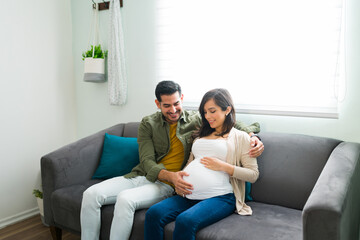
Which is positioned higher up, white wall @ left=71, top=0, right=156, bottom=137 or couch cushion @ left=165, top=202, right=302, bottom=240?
white wall @ left=71, top=0, right=156, bottom=137

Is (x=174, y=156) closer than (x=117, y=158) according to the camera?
Yes

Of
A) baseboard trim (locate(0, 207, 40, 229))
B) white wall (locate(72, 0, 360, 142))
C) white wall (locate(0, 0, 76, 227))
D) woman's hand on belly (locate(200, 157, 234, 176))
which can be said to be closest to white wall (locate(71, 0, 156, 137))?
white wall (locate(72, 0, 360, 142))

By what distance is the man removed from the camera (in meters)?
1.66

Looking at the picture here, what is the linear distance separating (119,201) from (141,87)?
127cm

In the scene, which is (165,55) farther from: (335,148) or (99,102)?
(335,148)

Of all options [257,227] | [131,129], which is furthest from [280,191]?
[131,129]

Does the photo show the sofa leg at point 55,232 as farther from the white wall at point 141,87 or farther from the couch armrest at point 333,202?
the couch armrest at point 333,202

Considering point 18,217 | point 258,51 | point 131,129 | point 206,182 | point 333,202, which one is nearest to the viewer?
point 333,202

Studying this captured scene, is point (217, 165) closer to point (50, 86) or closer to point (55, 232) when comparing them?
point (55, 232)

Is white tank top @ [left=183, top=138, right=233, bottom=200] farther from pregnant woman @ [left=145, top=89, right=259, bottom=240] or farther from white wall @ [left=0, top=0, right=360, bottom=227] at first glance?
white wall @ [left=0, top=0, right=360, bottom=227]

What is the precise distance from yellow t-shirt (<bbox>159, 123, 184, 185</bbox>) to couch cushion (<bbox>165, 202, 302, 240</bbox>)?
1.47ft

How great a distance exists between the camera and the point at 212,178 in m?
1.64

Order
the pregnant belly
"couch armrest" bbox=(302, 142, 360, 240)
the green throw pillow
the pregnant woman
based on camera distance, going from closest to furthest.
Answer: "couch armrest" bbox=(302, 142, 360, 240) → the pregnant woman → the pregnant belly → the green throw pillow

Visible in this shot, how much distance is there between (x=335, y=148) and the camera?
1.68m
